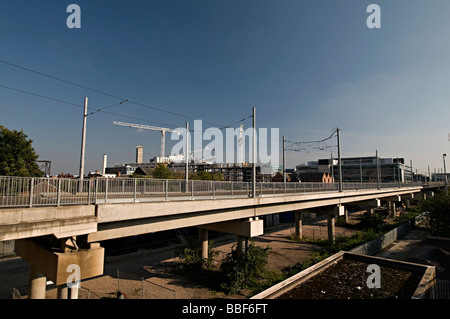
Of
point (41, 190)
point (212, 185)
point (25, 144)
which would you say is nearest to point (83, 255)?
point (41, 190)

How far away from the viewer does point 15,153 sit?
29.2 metres

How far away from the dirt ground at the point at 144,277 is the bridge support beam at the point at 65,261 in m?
5.36

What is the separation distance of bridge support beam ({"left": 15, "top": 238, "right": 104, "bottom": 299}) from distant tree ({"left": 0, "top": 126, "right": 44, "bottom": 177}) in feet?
75.1

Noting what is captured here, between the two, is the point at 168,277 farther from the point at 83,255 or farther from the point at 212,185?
the point at 83,255

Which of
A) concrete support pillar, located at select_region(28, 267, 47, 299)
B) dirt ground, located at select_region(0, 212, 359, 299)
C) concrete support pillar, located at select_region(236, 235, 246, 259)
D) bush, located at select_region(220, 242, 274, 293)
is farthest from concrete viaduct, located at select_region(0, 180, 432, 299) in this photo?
dirt ground, located at select_region(0, 212, 359, 299)

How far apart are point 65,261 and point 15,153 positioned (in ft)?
91.8

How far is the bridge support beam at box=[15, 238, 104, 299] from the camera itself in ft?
28.6

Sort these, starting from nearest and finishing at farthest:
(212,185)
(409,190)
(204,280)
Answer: (212,185), (204,280), (409,190)

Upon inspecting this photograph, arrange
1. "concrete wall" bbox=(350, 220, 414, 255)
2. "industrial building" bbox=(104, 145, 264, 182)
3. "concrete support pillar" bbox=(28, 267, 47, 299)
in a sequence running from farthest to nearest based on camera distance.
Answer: "industrial building" bbox=(104, 145, 264, 182), "concrete wall" bbox=(350, 220, 414, 255), "concrete support pillar" bbox=(28, 267, 47, 299)

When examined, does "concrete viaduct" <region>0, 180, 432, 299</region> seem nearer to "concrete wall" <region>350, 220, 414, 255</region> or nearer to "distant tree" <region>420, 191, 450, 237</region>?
"concrete wall" <region>350, 220, 414, 255</region>

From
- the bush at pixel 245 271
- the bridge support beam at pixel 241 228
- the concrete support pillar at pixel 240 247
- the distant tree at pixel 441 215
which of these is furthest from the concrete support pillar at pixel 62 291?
the distant tree at pixel 441 215

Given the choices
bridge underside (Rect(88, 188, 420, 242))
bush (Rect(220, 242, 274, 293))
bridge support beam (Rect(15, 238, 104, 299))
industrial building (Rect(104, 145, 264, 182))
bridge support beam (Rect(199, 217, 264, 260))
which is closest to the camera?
bridge support beam (Rect(15, 238, 104, 299))
